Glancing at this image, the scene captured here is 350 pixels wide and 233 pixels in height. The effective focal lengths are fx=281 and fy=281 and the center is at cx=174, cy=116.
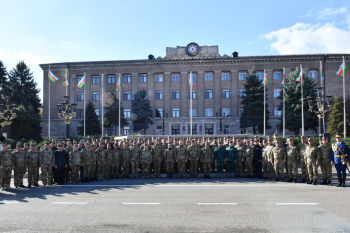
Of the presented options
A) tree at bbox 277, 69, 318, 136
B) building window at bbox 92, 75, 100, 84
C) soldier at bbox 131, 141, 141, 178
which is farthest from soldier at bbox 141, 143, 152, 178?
building window at bbox 92, 75, 100, 84

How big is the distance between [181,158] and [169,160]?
2.21 feet

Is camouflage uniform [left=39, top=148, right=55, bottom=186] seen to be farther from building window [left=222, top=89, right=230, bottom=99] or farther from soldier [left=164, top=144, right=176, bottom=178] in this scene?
building window [left=222, top=89, right=230, bottom=99]

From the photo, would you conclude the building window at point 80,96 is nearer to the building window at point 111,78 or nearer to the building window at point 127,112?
the building window at point 111,78

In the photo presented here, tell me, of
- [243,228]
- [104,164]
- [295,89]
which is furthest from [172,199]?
[295,89]

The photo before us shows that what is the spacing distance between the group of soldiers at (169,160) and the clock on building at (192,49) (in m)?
37.8

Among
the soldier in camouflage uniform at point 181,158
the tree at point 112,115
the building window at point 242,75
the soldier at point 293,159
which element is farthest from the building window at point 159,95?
the soldier at point 293,159

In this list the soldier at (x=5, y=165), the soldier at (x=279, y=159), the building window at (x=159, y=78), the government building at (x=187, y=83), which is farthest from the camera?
the building window at (x=159, y=78)

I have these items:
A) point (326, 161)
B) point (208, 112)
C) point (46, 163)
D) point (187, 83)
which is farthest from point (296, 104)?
point (46, 163)

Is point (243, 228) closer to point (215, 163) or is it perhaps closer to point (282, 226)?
point (282, 226)

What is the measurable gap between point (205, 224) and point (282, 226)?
172cm

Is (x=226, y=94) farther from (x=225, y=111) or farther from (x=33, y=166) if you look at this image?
(x=33, y=166)

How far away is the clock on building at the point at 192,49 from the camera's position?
51497mm

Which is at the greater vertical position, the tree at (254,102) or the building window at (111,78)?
the building window at (111,78)

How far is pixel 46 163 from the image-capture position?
1242 centimetres
